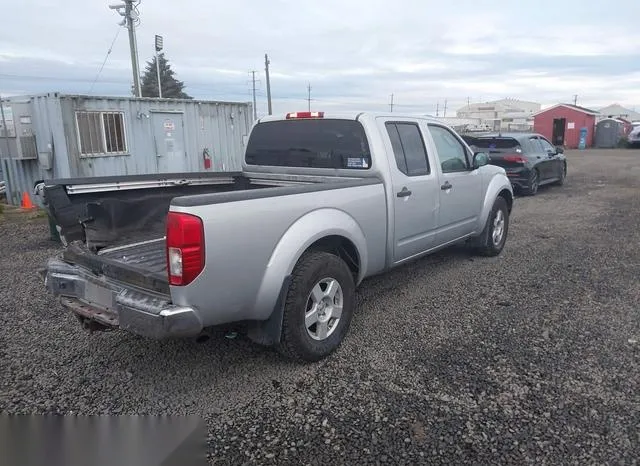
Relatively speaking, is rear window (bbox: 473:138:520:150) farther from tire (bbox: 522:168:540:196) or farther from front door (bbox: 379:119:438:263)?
front door (bbox: 379:119:438:263)

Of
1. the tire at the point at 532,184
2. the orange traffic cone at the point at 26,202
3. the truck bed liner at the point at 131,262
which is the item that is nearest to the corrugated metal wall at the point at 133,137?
the orange traffic cone at the point at 26,202

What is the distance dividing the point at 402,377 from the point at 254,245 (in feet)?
4.56

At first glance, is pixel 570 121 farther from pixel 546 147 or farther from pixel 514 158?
pixel 514 158

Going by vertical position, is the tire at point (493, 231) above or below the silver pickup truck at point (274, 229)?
below

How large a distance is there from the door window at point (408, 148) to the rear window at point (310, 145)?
13.5 inches

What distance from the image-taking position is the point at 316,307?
3.64m

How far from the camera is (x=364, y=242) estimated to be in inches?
160

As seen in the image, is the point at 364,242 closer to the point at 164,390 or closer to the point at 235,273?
the point at 235,273

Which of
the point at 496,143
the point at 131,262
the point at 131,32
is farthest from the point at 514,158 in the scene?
the point at 131,32

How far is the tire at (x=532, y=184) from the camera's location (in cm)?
1282

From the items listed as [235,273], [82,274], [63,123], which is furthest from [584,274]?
[63,123]

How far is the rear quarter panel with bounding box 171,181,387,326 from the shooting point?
2.90 m

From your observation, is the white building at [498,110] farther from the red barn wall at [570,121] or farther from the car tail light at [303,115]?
the car tail light at [303,115]

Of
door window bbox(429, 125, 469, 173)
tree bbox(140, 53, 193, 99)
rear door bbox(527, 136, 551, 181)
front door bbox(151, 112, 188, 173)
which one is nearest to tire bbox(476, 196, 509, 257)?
door window bbox(429, 125, 469, 173)
